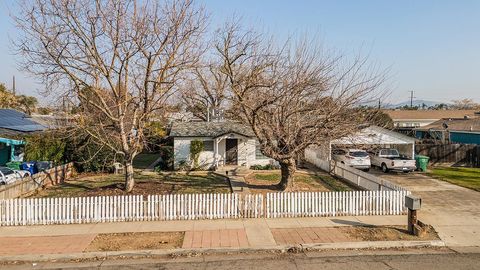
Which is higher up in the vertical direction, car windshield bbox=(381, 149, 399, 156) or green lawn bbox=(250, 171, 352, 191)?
car windshield bbox=(381, 149, 399, 156)

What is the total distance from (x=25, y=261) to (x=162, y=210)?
414cm

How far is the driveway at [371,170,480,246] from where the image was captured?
10.8 meters

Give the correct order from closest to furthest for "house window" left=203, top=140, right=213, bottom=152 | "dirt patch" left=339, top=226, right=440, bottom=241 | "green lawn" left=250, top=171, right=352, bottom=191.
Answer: "dirt patch" left=339, top=226, right=440, bottom=241, "green lawn" left=250, top=171, right=352, bottom=191, "house window" left=203, top=140, right=213, bottom=152

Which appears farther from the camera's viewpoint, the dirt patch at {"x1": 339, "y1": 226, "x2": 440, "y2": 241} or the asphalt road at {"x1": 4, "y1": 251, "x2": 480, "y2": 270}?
the dirt patch at {"x1": 339, "y1": 226, "x2": 440, "y2": 241}

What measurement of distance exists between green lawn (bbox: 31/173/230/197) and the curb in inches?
253

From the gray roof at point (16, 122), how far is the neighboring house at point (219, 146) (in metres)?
10.3

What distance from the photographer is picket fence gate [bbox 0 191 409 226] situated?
11.8 meters

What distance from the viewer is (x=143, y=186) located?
17016 millimetres

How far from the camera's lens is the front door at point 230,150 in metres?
26.7

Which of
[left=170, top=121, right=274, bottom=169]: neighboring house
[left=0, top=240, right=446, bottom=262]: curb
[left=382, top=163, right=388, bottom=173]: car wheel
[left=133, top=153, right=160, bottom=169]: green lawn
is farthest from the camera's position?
[left=133, top=153, right=160, bottom=169]: green lawn

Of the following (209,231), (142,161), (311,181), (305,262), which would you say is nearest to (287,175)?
(311,181)

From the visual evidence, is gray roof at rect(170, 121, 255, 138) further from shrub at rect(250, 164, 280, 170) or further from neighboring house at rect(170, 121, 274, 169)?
shrub at rect(250, 164, 280, 170)

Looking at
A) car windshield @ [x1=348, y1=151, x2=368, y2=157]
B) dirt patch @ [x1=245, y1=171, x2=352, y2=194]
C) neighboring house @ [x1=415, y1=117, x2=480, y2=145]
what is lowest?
dirt patch @ [x1=245, y1=171, x2=352, y2=194]

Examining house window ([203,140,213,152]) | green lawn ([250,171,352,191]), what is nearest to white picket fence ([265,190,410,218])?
green lawn ([250,171,352,191])
